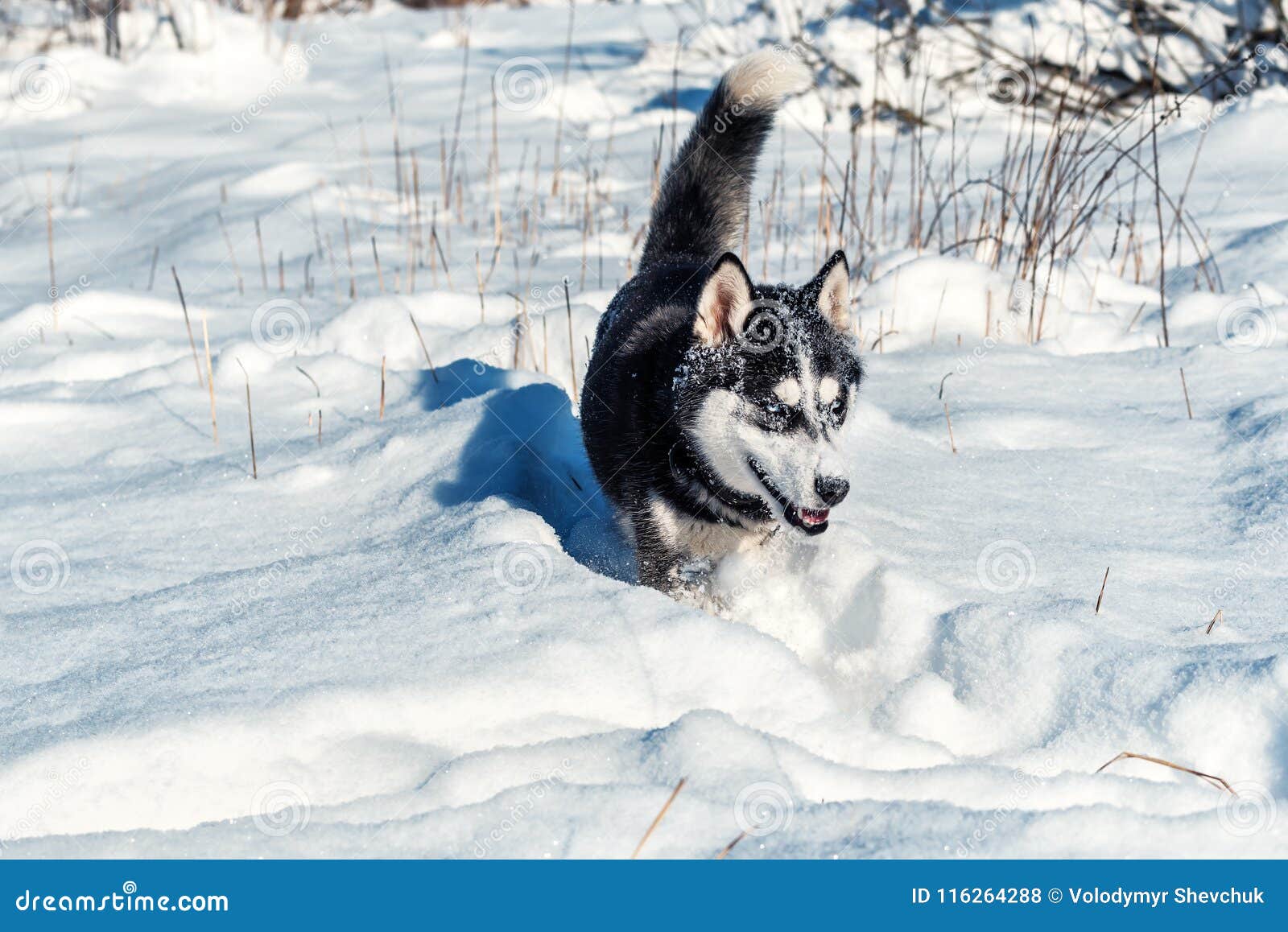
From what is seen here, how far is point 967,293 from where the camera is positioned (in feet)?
15.0

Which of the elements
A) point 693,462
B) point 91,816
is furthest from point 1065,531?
point 91,816

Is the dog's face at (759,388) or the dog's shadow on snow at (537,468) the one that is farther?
the dog's shadow on snow at (537,468)

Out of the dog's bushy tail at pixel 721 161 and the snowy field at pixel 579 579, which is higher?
the dog's bushy tail at pixel 721 161

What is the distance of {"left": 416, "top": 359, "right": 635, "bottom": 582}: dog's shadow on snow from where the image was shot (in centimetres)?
330

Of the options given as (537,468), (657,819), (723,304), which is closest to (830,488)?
(723,304)

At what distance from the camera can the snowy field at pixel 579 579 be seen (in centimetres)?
190

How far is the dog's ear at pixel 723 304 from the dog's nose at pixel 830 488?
1.63 ft

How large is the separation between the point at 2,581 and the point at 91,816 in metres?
1.15

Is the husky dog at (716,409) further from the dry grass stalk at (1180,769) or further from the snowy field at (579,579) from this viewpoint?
the dry grass stalk at (1180,769)

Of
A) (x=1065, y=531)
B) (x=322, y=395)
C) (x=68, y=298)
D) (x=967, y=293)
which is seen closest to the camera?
(x=1065, y=531)

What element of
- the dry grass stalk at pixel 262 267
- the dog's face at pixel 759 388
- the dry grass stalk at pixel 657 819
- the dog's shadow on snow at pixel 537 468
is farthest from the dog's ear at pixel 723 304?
the dry grass stalk at pixel 262 267

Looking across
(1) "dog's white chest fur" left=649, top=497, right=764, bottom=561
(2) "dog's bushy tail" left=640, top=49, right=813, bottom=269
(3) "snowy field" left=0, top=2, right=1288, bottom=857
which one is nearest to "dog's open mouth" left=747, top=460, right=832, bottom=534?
(3) "snowy field" left=0, top=2, right=1288, bottom=857

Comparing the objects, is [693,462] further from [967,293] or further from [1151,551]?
[967,293]

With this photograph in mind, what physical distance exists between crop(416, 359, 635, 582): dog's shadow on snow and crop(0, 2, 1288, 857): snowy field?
0.05 ft
